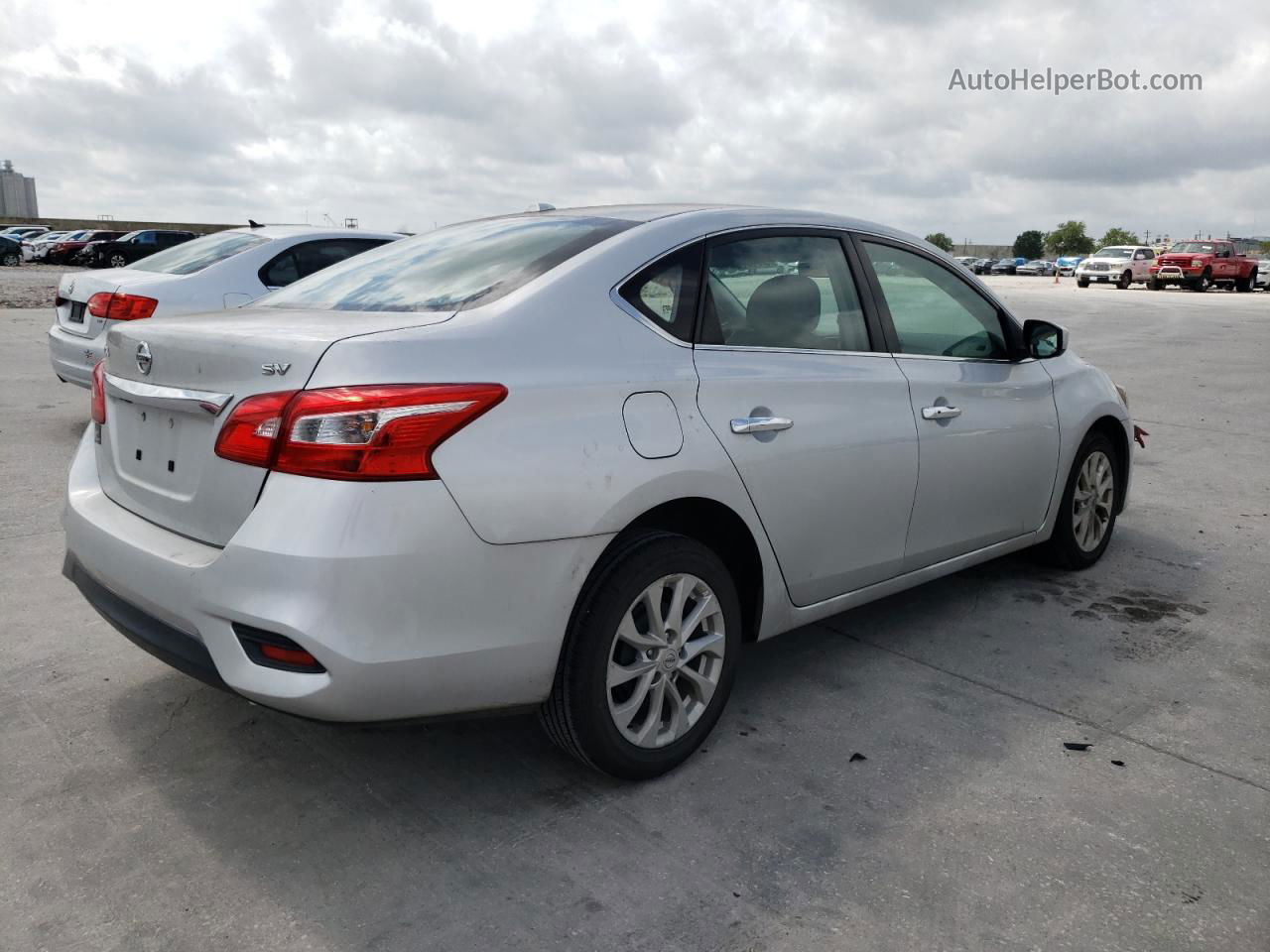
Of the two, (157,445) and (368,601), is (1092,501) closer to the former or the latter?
(368,601)

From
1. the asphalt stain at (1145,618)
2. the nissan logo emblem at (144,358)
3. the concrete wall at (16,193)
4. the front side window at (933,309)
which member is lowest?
the asphalt stain at (1145,618)

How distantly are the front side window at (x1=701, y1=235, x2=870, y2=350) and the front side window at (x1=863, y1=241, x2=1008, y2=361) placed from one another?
22 cm

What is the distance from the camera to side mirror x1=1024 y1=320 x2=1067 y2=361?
4.52 m

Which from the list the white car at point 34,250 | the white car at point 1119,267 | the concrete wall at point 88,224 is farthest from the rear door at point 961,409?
the concrete wall at point 88,224

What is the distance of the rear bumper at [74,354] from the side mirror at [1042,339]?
5585 millimetres

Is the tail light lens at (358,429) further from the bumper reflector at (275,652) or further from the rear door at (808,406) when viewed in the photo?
the rear door at (808,406)

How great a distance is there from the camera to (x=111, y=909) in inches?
97.0

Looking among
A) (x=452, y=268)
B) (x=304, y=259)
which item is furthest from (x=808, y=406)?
(x=304, y=259)

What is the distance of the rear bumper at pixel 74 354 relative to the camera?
724 centimetres

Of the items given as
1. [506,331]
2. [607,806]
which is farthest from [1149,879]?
Answer: [506,331]

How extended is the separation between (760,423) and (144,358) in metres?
1.70

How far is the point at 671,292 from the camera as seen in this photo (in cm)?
318

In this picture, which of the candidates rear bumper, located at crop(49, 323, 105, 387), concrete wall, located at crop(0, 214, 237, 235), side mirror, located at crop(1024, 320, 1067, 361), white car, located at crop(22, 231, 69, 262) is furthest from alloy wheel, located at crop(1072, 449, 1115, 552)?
concrete wall, located at crop(0, 214, 237, 235)

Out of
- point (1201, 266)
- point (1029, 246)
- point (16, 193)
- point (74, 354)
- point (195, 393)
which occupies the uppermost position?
point (16, 193)
